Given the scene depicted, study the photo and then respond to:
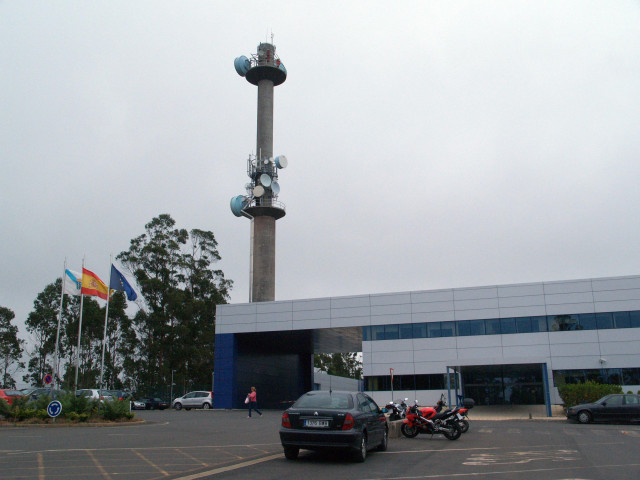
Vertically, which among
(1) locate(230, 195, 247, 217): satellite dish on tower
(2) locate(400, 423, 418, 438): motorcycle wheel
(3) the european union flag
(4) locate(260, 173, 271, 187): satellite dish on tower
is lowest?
(2) locate(400, 423, 418, 438): motorcycle wheel

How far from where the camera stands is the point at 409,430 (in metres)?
17.2

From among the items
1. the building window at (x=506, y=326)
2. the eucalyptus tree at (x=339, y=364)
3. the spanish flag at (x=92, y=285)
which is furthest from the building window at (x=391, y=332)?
the eucalyptus tree at (x=339, y=364)

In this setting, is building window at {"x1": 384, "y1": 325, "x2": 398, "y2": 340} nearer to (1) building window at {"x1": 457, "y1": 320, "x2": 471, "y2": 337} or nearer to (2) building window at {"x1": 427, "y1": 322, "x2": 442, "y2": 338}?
(2) building window at {"x1": 427, "y1": 322, "x2": 442, "y2": 338}

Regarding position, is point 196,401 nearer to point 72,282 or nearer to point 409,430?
point 72,282

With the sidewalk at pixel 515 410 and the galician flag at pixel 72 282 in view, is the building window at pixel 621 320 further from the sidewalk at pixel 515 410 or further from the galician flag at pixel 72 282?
the galician flag at pixel 72 282

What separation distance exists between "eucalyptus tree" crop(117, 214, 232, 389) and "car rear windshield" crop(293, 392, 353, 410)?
171 ft

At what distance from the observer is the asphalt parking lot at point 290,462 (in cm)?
927

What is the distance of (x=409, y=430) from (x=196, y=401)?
32.9 meters

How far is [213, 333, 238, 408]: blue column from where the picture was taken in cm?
4509

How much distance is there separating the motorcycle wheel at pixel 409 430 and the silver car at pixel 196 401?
32.1m

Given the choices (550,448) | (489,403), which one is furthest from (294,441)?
(489,403)

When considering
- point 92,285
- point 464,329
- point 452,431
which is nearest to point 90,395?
point 92,285

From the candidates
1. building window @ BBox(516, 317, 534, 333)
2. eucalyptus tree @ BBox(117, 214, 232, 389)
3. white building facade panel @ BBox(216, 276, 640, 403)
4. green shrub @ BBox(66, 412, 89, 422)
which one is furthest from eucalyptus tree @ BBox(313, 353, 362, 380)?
green shrub @ BBox(66, 412, 89, 422)

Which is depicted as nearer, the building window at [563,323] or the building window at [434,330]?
the building window at [563,323]
